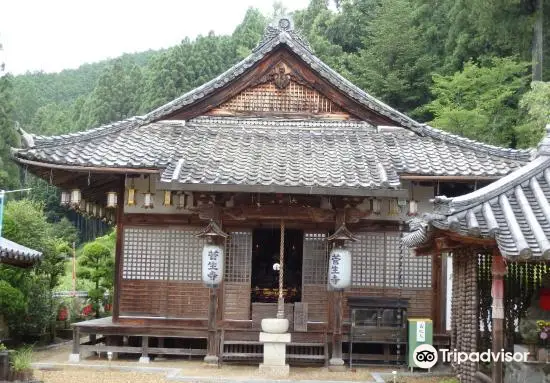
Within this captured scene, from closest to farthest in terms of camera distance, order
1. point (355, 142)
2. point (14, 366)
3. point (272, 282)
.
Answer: point (14, 366)
point (355, 142)
point (272, 282)

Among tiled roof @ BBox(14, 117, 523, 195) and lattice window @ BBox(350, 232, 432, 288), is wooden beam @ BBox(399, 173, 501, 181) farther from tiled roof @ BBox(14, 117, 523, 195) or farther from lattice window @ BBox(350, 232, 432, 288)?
lattice window @ BBox(350, 232, 432, 288)

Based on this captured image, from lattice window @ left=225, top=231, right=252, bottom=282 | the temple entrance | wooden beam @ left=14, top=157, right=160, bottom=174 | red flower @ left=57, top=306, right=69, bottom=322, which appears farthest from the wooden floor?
red flower @ left=57, top=306, right=69, bottom=322

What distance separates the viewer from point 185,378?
41.1 feet

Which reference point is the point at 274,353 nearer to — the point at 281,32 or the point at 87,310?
the point at 281,32

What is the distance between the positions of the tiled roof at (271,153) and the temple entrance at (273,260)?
12.8 feet

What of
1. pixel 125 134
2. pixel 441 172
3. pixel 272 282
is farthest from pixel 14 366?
pixel 272 282

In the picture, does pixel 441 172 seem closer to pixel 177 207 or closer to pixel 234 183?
pixel 234 183

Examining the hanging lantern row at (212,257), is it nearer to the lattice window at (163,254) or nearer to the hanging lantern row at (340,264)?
the lattice window at (163,254)

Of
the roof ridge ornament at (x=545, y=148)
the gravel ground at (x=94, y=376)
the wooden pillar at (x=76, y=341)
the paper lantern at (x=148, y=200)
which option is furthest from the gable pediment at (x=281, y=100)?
the roof ridge ornament at (x=545, y=148)

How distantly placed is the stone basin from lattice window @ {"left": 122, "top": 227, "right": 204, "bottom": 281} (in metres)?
2.37

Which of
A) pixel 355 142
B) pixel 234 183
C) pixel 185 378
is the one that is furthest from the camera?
pixel 355 142

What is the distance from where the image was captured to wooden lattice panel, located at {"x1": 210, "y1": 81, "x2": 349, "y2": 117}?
16.9 metres

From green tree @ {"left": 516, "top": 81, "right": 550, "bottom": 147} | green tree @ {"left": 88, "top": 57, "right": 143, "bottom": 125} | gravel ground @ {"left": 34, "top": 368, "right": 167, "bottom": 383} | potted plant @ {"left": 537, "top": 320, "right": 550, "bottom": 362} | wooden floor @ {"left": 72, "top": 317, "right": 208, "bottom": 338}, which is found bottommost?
gravel ground @ {"left": 34, "top": 368, "right": 167, "bottom": 383}

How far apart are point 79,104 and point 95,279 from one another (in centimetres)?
4233
